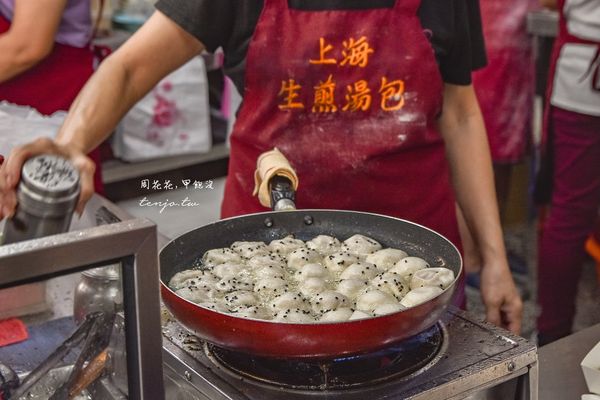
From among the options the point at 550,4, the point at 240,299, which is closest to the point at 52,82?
the point at 240,299

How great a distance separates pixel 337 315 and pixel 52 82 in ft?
5.68

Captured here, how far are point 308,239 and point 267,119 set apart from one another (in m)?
0.38

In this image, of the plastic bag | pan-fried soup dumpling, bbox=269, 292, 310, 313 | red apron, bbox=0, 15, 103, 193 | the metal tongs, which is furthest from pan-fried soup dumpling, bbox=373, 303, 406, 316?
the plastic bag

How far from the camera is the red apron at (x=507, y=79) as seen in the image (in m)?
3.79

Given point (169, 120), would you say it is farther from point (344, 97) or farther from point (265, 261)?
point (265, 261)

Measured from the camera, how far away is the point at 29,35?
2.49m

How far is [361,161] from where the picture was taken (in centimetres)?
189

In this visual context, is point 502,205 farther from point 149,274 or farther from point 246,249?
point 149,274

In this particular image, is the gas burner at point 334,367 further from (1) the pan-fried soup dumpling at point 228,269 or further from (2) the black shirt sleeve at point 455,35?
(2) the black shirt sleeve at point 455,35

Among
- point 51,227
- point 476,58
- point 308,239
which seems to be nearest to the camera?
point 51,227

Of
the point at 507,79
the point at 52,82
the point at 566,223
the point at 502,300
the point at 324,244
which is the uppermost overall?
the point at 324,244

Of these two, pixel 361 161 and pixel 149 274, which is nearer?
pixel 149 274

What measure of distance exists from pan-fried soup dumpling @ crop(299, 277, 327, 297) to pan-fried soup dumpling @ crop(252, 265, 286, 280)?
5 centimetres

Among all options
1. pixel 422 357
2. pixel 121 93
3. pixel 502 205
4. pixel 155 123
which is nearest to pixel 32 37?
pixel 121 93
